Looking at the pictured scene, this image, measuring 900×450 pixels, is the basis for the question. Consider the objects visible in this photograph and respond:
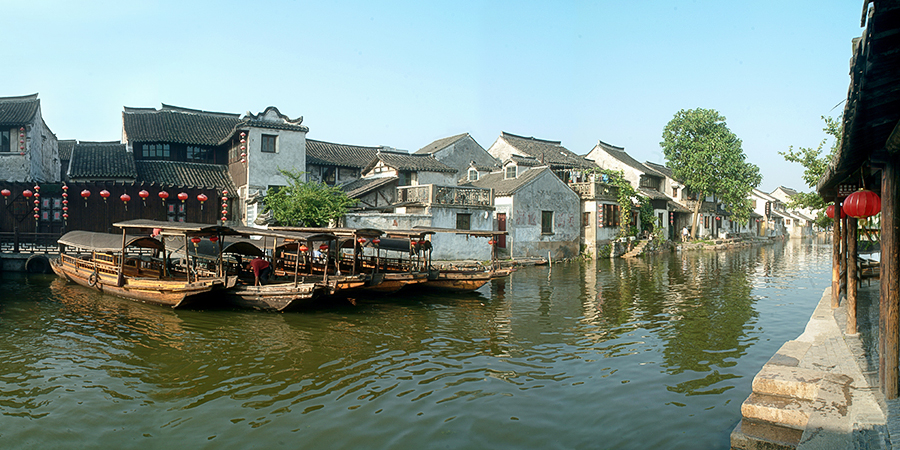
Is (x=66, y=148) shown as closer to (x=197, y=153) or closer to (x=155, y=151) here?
(x=155, y=151)

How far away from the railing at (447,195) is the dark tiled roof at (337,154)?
610 cm

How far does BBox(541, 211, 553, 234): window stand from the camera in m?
29.0

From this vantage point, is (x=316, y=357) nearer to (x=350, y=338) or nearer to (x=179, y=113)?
(x=350, y=338)

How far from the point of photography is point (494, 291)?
61.2ft

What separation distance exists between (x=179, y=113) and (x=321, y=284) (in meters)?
23.4

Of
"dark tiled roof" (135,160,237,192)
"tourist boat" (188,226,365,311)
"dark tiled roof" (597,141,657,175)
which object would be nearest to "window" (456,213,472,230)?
"tourist boat" (188,226,365,311)

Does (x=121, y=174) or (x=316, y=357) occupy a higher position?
(x=121, y=174)

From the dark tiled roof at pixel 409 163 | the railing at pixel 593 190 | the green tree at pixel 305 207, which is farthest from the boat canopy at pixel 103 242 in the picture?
the railing at pixel 593 190

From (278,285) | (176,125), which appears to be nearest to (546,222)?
(278,285)

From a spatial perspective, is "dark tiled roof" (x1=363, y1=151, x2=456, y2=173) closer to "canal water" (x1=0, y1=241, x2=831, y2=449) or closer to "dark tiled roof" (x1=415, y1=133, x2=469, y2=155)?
"dark tiled roof" (x1=415, y1=133, x2=469, y2=155)

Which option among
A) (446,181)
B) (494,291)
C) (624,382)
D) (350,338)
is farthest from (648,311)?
(446,181)

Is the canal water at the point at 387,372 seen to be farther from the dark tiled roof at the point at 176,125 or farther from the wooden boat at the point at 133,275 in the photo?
the dark tiled roof at the point at 176,125

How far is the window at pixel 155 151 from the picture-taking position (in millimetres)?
28667

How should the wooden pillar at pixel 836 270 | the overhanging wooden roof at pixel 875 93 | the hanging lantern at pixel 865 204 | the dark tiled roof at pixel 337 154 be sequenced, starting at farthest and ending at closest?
the dark tiled roof at pixel 337 154 → the wooden pillar at pixel 836 270 → the hanging lantern at pixel 865 204 → the overhanging wooden roof at pixel 875 93
